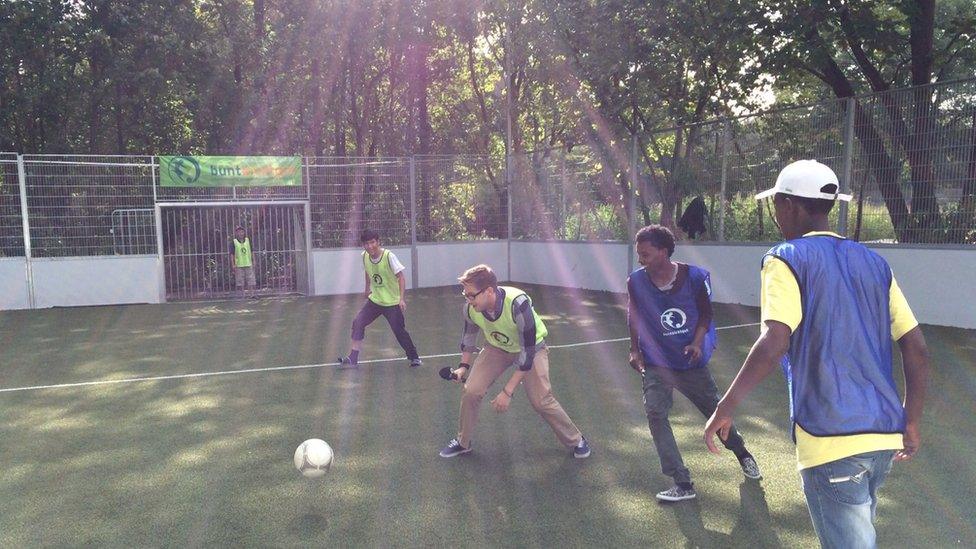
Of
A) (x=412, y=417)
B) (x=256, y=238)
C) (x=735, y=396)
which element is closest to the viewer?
(x=735, y=396)

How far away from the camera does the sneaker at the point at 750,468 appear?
462 centimetres

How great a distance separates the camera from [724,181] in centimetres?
1362

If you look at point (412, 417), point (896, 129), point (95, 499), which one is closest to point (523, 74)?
point (896, 129)

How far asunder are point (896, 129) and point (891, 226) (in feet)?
4.93

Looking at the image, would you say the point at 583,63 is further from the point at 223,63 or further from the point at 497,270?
the point at 223,63

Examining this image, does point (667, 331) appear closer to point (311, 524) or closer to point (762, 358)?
point (762, 358)

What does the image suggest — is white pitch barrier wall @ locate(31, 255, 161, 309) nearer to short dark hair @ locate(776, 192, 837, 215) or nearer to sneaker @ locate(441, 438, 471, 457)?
sneaker @ locate(441, 438, 471, 457)

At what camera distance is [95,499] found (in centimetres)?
448

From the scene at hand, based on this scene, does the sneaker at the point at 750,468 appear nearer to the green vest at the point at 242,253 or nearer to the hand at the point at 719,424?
the hand at the point at 719,424

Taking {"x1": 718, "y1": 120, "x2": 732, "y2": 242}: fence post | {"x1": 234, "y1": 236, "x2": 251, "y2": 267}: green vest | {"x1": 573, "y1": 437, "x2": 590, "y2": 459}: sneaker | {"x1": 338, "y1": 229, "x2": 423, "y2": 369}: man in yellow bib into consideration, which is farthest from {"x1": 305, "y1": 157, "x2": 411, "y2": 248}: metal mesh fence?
{"x1": 573, "y1": 437, "x2": 590, "y2": 459}: sneaker

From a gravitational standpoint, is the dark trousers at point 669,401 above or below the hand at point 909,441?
below

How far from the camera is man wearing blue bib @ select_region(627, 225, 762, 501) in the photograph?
4379mm

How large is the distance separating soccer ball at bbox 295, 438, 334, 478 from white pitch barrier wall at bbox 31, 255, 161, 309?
1268 centimetres

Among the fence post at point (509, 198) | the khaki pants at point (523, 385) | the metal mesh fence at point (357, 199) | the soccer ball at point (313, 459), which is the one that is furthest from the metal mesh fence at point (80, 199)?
the khaki pants at point (523, 385)
